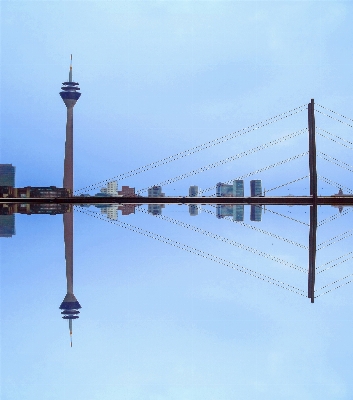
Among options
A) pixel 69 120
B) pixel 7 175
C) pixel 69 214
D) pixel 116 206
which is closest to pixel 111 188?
pixel 116 206

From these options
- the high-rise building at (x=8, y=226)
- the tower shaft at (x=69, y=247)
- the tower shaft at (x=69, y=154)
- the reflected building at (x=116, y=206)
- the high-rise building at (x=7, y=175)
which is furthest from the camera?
the high-rise building at (x=7, y=175)

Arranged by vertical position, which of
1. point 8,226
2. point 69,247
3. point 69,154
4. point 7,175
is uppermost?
point 69,154

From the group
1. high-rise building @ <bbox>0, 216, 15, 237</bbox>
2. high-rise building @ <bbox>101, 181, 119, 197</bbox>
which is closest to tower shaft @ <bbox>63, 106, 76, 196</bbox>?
high-rise building @ <bbox>101, 181, 119, 197</bbox>

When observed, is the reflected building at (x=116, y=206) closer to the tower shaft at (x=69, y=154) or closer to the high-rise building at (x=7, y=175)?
the tower shaft at (x=69, y=154)

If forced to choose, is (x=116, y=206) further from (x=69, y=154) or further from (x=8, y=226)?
(x=69, y=154)

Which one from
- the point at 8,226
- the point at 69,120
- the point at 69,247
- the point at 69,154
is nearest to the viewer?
the point at 69,247

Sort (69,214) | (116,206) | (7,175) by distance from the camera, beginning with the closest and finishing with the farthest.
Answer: (69,214), (116,206), (7,175)

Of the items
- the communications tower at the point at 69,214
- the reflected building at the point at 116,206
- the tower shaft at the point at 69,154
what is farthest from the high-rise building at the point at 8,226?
the tower shaft at the point at 69,154
